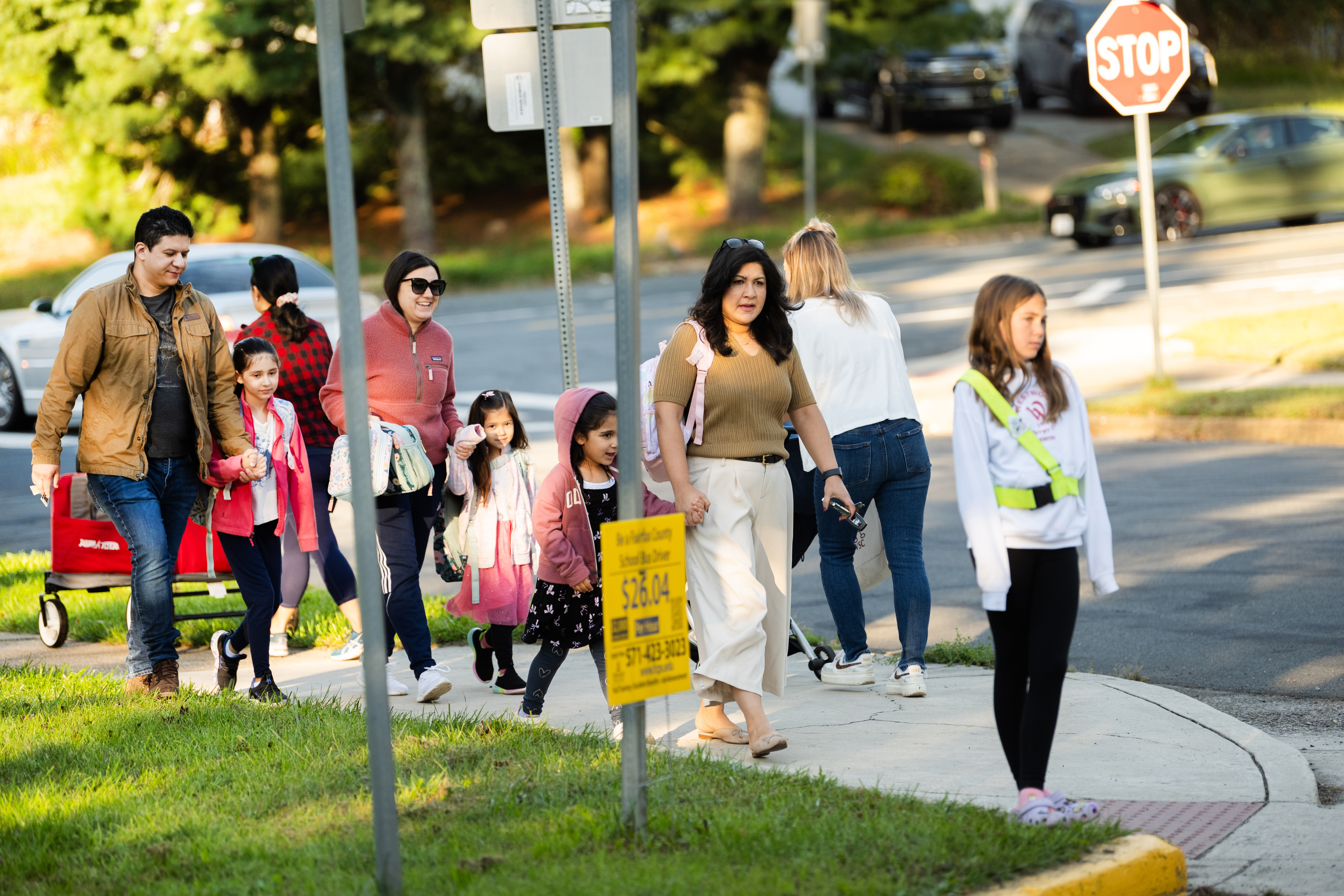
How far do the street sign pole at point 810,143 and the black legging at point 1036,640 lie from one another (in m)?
18.4

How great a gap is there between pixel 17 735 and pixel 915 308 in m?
15.2

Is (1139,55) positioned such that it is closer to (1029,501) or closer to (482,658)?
(482,658)

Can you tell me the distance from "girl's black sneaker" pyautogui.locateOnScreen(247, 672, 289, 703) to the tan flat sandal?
1.84 meters

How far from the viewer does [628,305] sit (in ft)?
13.4

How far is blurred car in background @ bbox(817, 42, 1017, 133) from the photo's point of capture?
104ft

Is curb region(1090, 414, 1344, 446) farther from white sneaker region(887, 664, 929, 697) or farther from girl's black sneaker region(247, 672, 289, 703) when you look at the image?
girl's black sneaker region(247, 672, 289, 703)

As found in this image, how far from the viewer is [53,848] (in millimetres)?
4340

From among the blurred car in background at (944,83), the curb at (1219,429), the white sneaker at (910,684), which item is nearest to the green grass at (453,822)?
the white sneaker at (910,684)

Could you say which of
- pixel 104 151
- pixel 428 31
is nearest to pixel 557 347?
pixel 428 31

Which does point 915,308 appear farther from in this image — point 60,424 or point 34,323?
point 60,424

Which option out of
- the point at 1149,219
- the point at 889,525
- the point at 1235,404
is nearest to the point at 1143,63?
the point at 1149,219

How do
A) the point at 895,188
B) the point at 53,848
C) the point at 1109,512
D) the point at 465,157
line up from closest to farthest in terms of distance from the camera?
the point at 53,848, the point at 1109,512, the point at 895,188, the point at 465,157

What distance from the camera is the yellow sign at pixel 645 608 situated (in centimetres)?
409

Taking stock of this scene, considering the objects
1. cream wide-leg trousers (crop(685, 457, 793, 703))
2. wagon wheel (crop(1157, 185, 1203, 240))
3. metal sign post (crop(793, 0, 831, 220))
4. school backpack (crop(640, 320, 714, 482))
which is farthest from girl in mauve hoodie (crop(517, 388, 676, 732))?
metal sign post (crop(793, 0, 831, 220))
